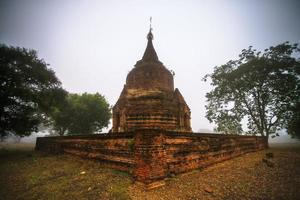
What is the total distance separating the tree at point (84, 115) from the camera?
2729 centimetres

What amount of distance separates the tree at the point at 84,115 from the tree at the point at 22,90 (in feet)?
28.0

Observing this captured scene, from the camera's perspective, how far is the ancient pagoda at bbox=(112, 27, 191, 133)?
42.0 ft

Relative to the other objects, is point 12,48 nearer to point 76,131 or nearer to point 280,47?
point 76,131

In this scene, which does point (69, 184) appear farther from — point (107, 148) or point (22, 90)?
point (22, 90)

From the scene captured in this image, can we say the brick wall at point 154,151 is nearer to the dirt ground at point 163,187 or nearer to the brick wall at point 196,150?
the brick wall at point 196,150

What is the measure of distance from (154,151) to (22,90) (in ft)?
48.6

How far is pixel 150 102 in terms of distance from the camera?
13.4 m

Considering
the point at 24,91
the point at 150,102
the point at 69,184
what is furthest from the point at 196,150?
the point at 24,91

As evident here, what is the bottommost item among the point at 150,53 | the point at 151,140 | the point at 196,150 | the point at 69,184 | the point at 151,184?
the point at 69,184

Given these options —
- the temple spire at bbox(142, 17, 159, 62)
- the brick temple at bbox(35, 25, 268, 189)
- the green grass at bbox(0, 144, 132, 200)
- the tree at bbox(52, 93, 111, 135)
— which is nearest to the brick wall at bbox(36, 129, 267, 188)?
the brick temple at bbox(35, 25, 268, 189)

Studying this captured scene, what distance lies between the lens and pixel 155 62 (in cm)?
1639

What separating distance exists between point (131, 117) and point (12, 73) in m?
12.9

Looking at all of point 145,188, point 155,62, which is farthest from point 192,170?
point 155,62

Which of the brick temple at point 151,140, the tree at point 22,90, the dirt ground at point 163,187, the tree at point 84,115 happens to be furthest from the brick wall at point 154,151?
the tree at point 84,115
